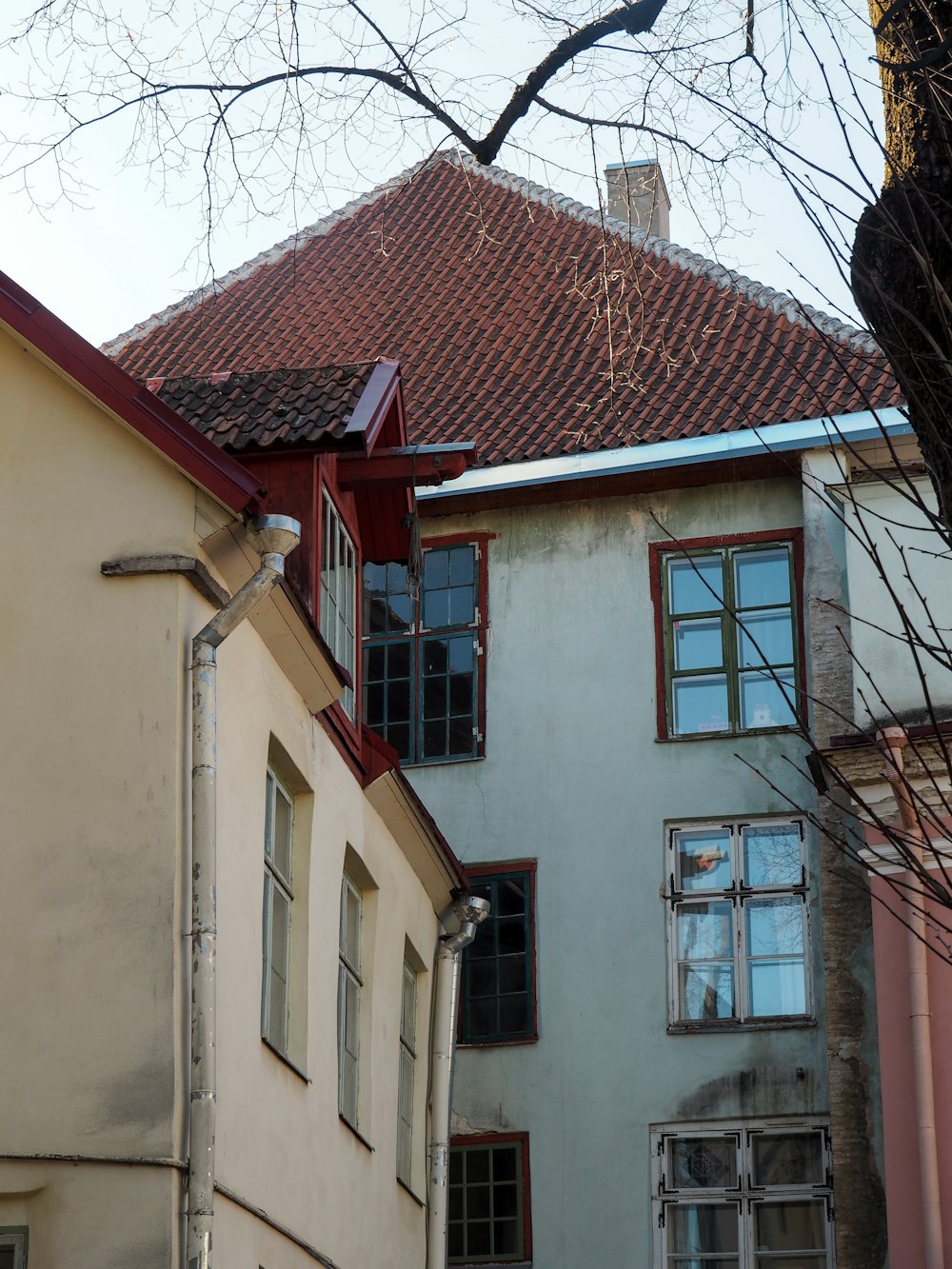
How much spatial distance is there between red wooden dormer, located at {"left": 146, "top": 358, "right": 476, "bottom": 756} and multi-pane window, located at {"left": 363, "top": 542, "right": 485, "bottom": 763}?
4.43 meters

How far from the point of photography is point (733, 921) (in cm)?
1706

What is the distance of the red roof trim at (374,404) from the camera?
490 inches

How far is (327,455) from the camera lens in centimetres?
1293

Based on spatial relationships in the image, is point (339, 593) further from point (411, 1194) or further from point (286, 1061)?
point (411, 1194)

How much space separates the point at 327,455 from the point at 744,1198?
7.26 metres

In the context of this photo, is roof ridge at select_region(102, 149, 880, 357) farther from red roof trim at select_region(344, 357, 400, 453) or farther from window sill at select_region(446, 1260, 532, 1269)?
window sill at select_region(446, 1260, 532, 1269)

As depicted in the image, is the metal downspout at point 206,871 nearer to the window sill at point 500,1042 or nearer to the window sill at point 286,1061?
the window sill at point 286,1061

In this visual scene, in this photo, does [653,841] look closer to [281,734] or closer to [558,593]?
[558,593]

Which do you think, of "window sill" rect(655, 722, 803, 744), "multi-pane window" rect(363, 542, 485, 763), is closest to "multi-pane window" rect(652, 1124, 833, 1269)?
"window sill" rect(655, 722, 803, 744)

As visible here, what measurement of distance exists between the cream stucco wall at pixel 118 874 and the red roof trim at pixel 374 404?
6.27 ft

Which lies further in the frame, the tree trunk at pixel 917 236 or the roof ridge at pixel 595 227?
the roof ridge at pixel 595 227

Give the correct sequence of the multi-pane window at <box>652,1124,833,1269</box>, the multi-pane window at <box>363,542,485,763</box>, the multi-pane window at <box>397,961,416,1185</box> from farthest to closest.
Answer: the multi-pane window at <box>363,542,485,763</box>
the multi-pane window at <box>652,1124,833,1269</box>
the multi-pane window at <box>397,961,416,1185</box>

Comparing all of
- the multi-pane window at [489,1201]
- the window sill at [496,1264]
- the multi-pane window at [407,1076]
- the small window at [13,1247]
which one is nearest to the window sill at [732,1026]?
the multi-pane window at [489,1201]

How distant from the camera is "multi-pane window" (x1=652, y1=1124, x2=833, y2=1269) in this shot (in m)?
16.1
